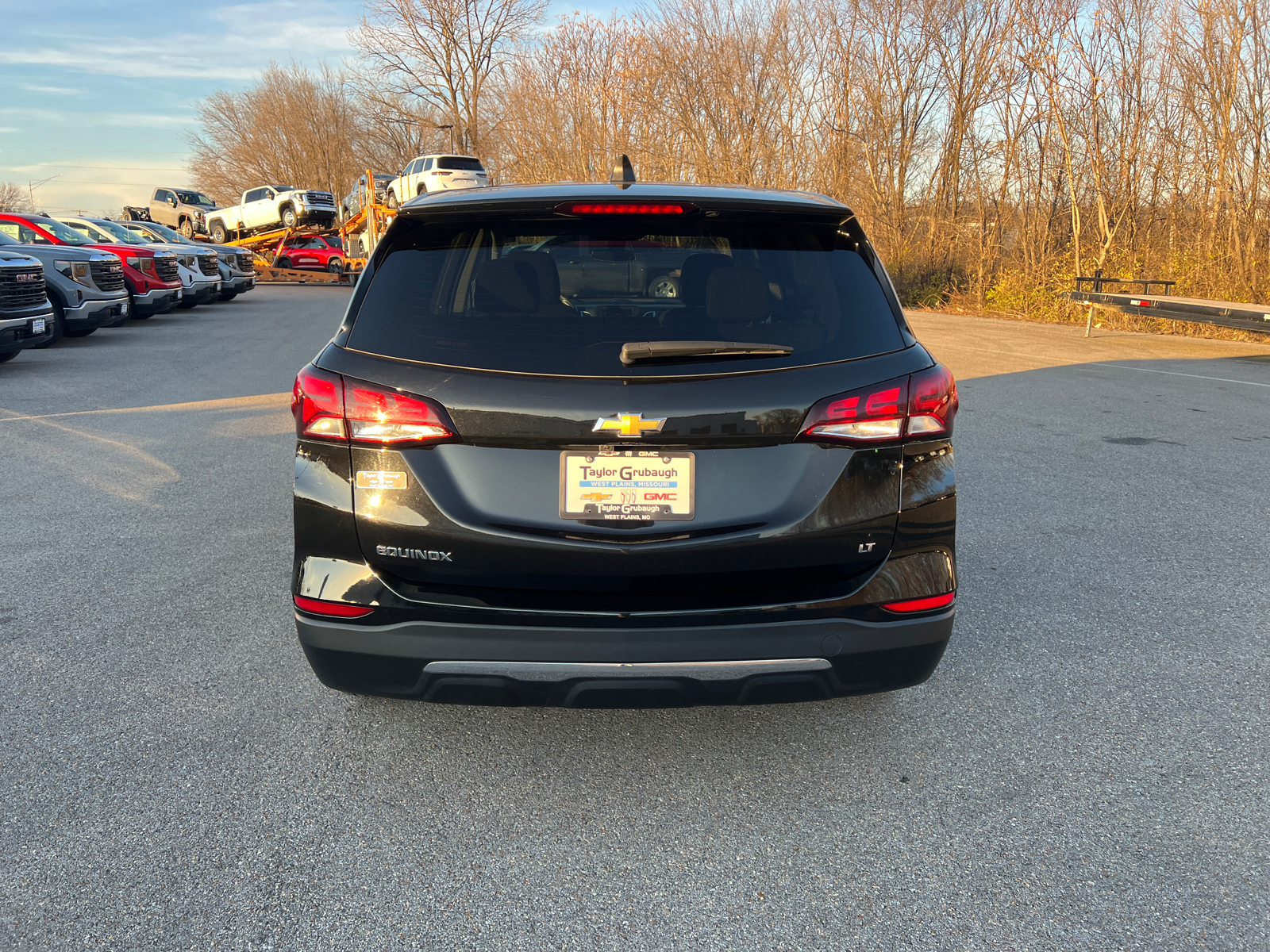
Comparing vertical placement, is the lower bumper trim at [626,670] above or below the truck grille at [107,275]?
below

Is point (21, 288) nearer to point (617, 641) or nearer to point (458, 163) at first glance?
point (617, 641)

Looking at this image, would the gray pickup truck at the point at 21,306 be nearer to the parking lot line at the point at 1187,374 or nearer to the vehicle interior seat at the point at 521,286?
the vehicle interior seat at the point at 521,286

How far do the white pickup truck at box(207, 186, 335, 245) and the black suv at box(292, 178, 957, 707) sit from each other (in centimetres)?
3881

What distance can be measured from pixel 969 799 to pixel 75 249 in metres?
16.2

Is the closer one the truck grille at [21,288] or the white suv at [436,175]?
the truck grille at [21,288]

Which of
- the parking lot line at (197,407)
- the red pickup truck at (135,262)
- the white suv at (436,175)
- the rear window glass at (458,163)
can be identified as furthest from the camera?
the rear window glass at (458,163)

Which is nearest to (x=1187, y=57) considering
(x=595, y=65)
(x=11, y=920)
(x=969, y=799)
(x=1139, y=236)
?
→ (x=1139, y=236)

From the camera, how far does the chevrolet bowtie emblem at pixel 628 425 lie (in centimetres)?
241

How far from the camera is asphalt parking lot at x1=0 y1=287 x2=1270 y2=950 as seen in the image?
2277 millimetres

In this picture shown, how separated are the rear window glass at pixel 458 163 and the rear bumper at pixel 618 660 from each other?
31073 mm

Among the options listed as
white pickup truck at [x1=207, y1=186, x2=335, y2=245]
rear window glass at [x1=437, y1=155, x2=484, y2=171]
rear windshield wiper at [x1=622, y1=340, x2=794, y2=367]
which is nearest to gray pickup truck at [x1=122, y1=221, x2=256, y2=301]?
rear window glass at [x1=437, y1=155, x2=484, y2=171]

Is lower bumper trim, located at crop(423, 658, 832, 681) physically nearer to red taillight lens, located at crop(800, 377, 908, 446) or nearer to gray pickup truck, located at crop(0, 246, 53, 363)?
red taillight lens, located at crop(800, 377, 908, 446)

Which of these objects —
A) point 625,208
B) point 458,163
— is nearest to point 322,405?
point 625,208

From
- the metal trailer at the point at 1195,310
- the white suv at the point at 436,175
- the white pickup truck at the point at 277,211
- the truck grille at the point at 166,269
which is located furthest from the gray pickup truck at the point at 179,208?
the metal trailer at the point at 1195,310
